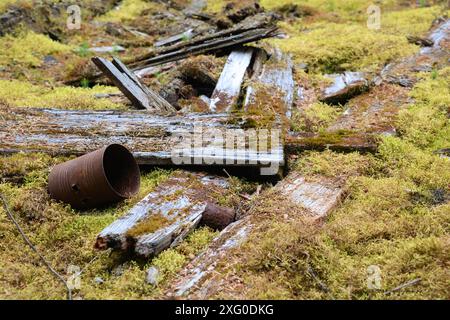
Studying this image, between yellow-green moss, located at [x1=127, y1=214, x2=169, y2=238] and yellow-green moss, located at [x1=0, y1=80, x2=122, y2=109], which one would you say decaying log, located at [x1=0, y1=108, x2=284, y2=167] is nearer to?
yellow-green moss, located at [x1=0, y1=80, x2=122, y2=109]

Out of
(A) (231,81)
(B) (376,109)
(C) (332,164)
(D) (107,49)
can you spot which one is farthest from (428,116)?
(D) (107,49)

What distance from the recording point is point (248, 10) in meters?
11.0

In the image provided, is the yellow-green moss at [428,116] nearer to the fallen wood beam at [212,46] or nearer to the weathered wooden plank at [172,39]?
the fallen wood beam at [212,46]

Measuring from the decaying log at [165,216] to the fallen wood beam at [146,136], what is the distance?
1.23 ft

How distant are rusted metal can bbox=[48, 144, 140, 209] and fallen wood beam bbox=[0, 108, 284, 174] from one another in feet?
1.18

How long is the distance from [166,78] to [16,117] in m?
2.83

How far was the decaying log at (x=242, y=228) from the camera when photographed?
3502 mm

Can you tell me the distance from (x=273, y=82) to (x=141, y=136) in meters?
2.96

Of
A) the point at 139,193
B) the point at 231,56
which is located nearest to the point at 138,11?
the point at 231,56

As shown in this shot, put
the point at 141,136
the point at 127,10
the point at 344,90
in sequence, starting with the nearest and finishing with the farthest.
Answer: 1. the point at 141,136
2. the point at 344,90
3. the point at 127,10

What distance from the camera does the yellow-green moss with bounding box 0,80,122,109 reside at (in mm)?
7071

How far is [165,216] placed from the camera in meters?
4.22

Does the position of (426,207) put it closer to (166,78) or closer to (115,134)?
(115,134)

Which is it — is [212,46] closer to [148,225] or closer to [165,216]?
[165,216]
